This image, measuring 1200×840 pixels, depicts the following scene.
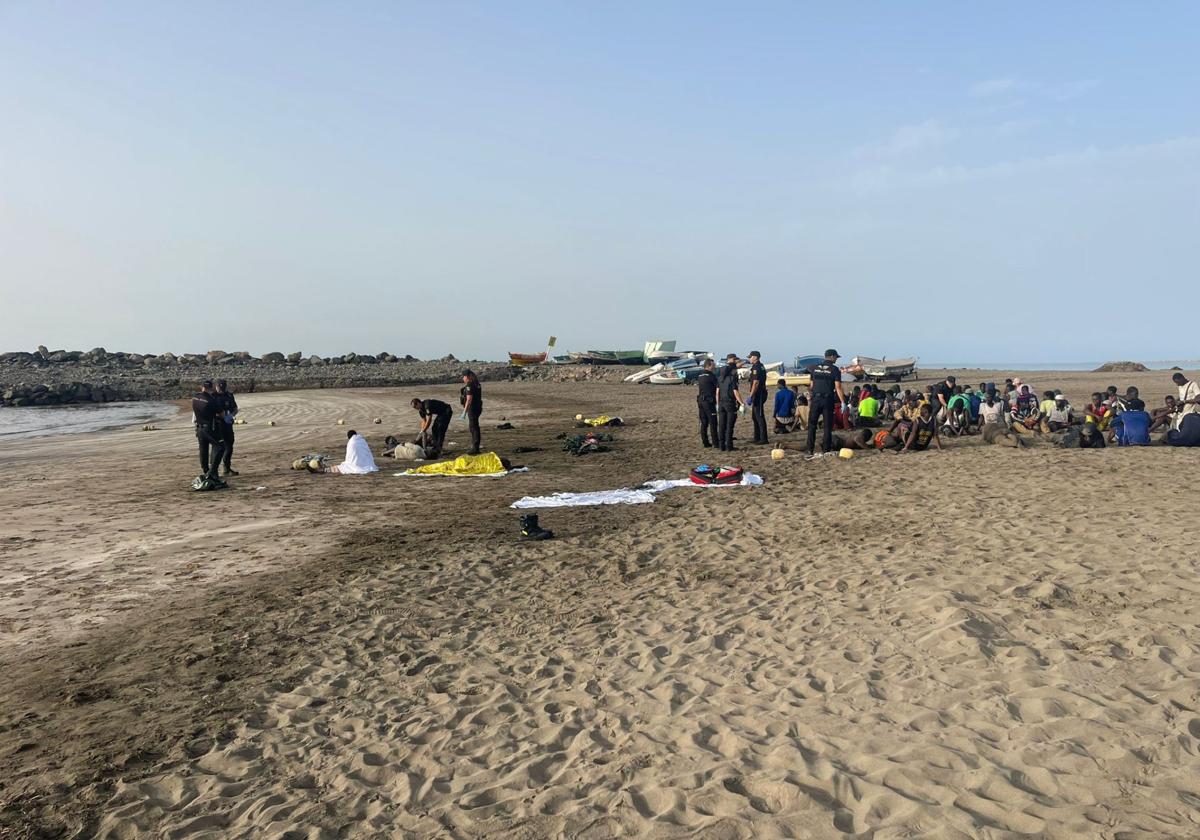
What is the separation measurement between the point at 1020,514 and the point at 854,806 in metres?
6.96

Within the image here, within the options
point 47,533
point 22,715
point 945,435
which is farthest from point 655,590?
point 945,435

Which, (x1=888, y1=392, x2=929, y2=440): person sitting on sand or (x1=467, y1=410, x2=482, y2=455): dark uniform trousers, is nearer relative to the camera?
(x1=888, y1=392, x2=929, y2=440): person sitting on sand

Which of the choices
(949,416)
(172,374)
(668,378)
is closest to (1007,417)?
(949,416)

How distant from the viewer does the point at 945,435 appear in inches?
685

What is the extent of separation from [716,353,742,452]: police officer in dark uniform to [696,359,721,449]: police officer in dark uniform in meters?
0.17

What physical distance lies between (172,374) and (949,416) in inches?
2406

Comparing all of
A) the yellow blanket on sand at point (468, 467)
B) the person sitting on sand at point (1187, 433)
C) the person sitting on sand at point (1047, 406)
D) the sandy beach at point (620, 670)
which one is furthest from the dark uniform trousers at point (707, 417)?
the person sitting on sand at point (1187, 433)

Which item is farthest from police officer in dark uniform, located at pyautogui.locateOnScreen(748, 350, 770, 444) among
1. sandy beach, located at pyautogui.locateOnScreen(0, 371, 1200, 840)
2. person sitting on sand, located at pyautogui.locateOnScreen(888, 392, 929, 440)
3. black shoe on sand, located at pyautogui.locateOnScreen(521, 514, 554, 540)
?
black shoe on sand, located at pyautogui.locateOnScreen(521, 514, 554, 540)

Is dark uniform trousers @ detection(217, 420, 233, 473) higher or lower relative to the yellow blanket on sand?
higher

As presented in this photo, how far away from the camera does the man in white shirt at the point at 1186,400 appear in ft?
50.2

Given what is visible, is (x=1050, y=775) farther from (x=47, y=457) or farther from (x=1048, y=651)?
(x=47, y=457)

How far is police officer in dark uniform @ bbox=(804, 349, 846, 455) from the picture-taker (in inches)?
596

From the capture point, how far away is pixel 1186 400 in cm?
1631

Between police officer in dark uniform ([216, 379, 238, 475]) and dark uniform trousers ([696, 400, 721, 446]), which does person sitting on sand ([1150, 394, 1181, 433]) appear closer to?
dark uniform trousers ([696, 400, 721, 446])
